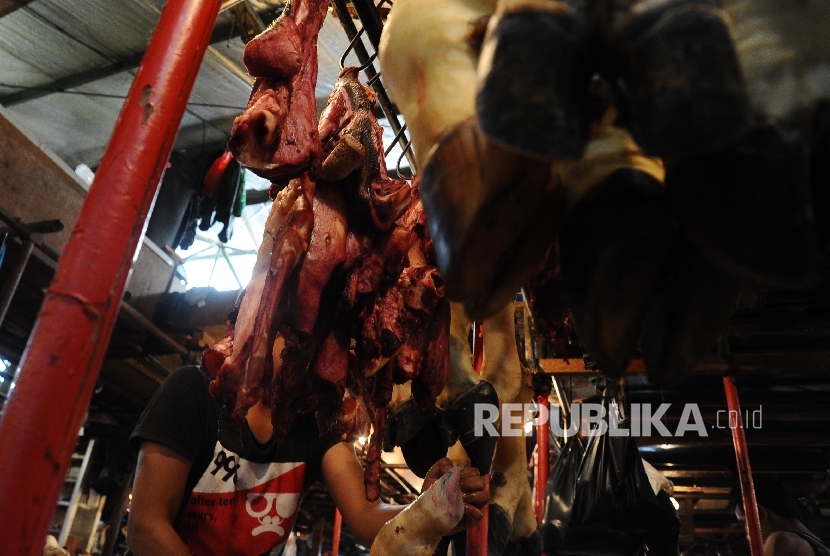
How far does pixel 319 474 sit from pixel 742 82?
8.14 ft

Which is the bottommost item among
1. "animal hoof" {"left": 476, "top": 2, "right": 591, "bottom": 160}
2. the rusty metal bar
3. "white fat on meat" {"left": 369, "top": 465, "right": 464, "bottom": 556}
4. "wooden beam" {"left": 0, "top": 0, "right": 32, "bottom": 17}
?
"white fat on meat" {"left": 369, "top": 465, "right": 464, "bottom": 556}

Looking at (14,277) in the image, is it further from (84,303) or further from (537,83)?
(537,83)

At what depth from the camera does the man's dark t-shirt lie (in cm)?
221

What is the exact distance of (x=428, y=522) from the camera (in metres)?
1.93

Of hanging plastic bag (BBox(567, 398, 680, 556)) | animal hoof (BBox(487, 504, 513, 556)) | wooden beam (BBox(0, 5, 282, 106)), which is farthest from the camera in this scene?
wooden beam (BBox(0, 5, 282, 106))

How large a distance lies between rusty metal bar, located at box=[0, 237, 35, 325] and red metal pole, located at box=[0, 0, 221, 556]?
13.4 feet

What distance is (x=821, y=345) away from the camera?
5.05m

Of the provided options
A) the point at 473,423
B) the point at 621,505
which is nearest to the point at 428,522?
the point at 473,423

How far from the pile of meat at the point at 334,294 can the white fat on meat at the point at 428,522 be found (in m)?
0.21

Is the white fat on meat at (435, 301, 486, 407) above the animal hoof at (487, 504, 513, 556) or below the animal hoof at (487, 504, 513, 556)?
above

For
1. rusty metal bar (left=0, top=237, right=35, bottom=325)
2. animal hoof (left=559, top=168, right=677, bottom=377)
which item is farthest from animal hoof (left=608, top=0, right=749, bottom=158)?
rusty metal bar (left=0, top=237, right=35, bottom=325)

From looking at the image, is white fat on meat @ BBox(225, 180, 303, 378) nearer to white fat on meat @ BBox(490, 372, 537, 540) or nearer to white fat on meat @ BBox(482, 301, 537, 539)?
white fat on meat @ BBox(482, 301, 537, 539)

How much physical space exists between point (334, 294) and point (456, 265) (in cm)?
117

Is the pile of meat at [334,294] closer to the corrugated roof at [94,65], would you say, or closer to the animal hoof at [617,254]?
the animal hoof at [617,254]
